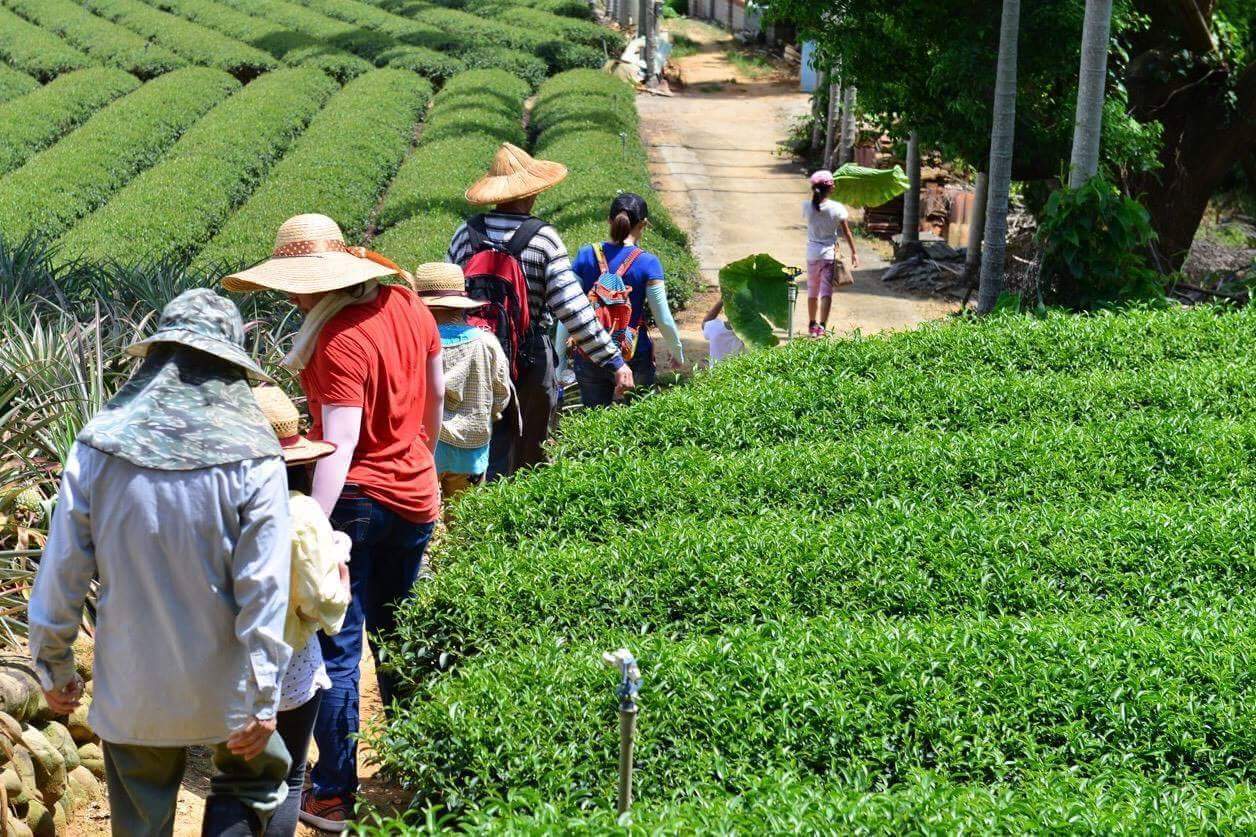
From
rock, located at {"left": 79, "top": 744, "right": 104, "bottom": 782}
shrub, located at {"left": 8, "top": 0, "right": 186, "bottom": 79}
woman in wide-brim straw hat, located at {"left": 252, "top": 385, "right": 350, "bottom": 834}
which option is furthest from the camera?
shrub, located at {"left": 8, "top": 0, "right": 186, "bottom": 79}

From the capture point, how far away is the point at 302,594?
150 inches

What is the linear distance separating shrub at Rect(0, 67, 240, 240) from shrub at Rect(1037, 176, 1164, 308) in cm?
912

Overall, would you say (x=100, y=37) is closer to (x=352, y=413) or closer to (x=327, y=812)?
(x=352, y=413)

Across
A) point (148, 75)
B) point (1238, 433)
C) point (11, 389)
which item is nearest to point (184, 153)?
point (148, 75)

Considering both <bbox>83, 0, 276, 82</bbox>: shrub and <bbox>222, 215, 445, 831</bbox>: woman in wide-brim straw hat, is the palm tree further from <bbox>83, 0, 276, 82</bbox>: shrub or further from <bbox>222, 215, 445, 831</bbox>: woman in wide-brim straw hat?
<bbox>222, 215, 445, 831</bbox>: woman in wide-brim straw hat

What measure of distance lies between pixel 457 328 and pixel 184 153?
556 inches

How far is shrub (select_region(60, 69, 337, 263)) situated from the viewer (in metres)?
14.3

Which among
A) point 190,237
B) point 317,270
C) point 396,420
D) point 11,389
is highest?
point 317,270

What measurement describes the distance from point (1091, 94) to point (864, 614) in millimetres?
6098

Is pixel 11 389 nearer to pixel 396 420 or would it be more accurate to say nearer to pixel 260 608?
pixel 396 420

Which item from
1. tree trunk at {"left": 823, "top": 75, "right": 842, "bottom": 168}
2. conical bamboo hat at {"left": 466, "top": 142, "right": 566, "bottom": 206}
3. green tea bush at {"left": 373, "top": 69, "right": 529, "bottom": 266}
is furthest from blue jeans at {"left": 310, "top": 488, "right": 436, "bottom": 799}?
tree trunk at {"left": 823, "top": 75, "right": 842, "bottom": 168}

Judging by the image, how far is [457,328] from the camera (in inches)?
241

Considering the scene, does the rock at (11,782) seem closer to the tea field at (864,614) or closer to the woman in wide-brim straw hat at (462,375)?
the tea field at (864,614)

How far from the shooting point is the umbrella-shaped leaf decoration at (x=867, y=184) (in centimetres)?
1203
